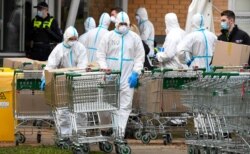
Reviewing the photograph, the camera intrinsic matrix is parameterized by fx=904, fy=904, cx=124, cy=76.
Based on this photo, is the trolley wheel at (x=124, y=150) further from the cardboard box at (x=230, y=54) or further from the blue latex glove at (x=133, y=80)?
the cardboard box at (x=230, y=54)

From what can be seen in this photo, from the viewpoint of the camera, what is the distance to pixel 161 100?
43.3ft

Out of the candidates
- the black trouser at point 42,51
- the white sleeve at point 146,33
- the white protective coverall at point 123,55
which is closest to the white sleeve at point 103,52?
the white protective coverall at point 123,55

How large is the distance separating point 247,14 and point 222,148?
382 inches

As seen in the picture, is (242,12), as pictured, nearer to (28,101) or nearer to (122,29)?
(122,29)

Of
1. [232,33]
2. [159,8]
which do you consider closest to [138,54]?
[232,33]

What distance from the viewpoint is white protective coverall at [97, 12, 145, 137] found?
1274 cm

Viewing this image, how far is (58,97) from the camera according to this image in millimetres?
11883

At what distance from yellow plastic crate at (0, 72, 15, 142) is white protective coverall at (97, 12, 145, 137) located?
134 cm

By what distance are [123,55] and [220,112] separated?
8.95 feet

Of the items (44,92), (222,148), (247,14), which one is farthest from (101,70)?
(247,14)

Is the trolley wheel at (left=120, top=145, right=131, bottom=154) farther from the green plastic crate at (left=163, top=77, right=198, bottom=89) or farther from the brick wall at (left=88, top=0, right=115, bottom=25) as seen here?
the brick wall at (left=88, top=0, right=115, bottom=25)

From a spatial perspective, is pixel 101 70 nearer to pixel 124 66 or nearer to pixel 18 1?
pixel 124 66

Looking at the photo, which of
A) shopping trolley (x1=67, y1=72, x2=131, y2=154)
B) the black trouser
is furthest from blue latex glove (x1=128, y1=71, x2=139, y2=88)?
the black trouser

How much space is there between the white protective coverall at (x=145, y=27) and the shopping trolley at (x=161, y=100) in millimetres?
5188
